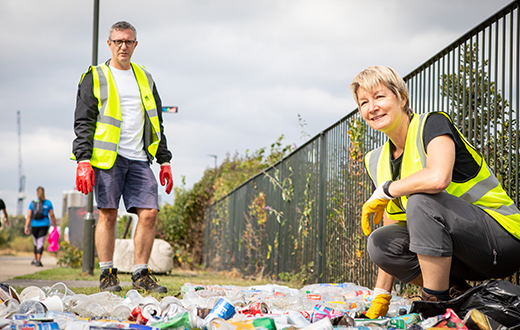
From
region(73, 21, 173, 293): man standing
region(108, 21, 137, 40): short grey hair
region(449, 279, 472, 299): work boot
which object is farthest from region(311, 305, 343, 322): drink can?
region(108, 21, 137, 40): short grey hair

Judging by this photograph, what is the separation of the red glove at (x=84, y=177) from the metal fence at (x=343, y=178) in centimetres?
217

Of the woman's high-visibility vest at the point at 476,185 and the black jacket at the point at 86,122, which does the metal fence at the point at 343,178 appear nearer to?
the woman's high-visibility vest at the point at 476,185

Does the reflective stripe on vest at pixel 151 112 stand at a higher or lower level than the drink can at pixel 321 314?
higher

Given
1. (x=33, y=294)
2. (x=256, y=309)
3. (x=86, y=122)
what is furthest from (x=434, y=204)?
(x=86, y=122)

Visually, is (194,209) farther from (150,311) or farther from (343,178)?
(150,311)

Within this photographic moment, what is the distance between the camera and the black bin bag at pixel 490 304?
1.73 m

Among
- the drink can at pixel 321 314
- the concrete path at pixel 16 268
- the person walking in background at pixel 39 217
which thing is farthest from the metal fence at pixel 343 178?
the person walking in background at pixel 39 217

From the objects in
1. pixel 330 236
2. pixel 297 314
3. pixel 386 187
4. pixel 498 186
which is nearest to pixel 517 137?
pixel 498 186

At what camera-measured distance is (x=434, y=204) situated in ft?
6.53

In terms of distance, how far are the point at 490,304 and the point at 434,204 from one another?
1.48 ft

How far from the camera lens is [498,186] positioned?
6.78ft

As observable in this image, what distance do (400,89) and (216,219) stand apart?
915cm

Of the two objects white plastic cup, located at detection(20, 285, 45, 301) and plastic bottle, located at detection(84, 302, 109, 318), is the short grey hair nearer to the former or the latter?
white plastic cup, located at detection(20, 285, 45, 301)

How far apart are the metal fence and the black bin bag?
53 cm
